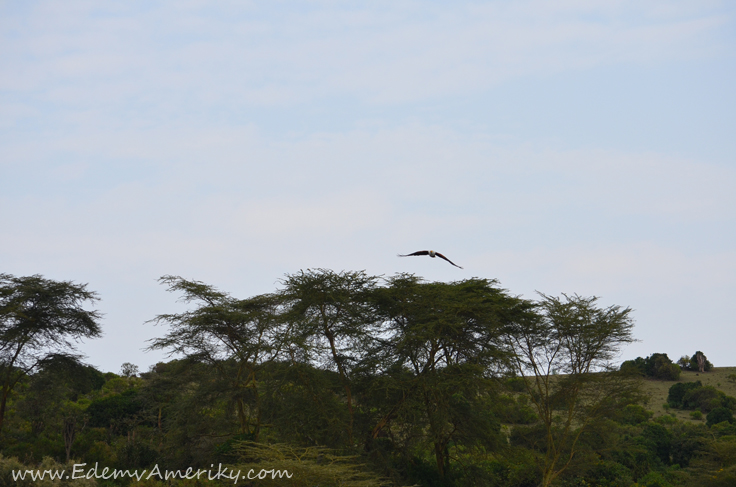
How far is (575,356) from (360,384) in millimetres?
12103

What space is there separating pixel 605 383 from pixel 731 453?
6091 mm

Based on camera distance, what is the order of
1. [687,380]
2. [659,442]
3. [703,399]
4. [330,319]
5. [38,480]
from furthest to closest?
[687,380], [703,399], [659,442], [330,319], [38,480]

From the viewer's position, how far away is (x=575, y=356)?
32.5 metres

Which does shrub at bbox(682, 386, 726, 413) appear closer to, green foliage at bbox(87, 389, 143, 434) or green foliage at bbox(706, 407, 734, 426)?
green foliage at bbox(706, 407, 734, 426)

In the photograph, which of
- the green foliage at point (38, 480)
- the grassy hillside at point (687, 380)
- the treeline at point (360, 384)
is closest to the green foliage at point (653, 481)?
the treeline at point (360, 384)

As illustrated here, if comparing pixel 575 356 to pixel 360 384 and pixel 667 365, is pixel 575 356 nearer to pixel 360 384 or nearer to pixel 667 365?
pixel 360 384

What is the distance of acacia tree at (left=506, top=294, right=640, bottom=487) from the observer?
1235 inches

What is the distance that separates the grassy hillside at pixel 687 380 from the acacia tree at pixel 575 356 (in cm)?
3301

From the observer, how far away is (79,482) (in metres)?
15.4

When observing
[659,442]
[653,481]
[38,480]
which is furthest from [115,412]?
[659,442]

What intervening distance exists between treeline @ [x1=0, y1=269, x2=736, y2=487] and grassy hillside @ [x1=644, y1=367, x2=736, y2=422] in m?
26.6

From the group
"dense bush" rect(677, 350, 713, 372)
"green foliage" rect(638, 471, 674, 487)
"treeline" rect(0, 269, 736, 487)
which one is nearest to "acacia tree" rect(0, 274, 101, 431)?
"treeline" rect(0, 269, 736, 487)

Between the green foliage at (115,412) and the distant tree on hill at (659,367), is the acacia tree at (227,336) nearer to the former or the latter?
the green foliage at (115,412)

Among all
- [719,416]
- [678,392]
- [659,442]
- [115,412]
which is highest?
[678,392]
